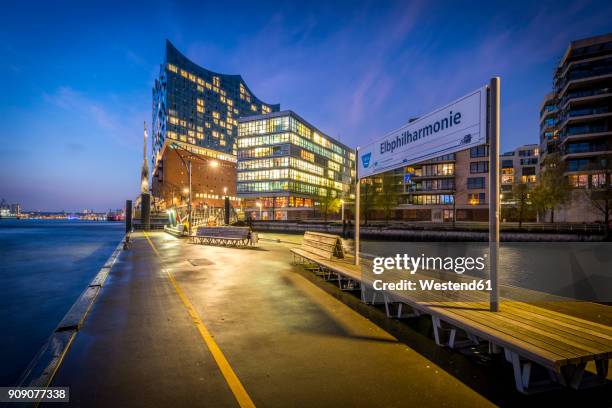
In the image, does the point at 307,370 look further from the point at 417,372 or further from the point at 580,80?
the point at 580,80

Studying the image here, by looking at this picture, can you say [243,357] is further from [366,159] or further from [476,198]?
[476,198]

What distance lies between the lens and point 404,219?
6856 cm

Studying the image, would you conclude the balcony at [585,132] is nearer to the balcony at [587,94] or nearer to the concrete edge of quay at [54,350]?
the balcony at [587,94]

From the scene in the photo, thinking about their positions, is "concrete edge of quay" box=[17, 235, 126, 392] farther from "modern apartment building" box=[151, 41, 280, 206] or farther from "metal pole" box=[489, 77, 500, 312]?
"modern apartment building" box=[151, 41, 280, 206]

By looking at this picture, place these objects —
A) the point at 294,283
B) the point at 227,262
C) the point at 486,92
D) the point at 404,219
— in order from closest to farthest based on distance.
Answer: the point at 486,92 → the point at 294,283 → the point at 227,262 → the point at 404,219

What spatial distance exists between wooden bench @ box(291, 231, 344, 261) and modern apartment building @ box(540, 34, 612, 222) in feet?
174

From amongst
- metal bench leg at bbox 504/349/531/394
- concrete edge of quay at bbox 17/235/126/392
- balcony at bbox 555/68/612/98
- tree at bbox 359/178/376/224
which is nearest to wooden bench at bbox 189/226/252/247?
concrete edge of quay at bbox 17/235/126/392

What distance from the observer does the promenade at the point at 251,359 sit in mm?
3348

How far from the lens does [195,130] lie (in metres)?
135

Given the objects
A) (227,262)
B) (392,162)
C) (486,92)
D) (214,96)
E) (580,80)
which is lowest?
(227,262)

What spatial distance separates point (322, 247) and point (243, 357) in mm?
5884

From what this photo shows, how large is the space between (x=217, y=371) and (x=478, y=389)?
3051 millimetres

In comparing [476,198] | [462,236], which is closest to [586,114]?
[476,198]

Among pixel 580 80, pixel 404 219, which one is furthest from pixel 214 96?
pixel 580 80
